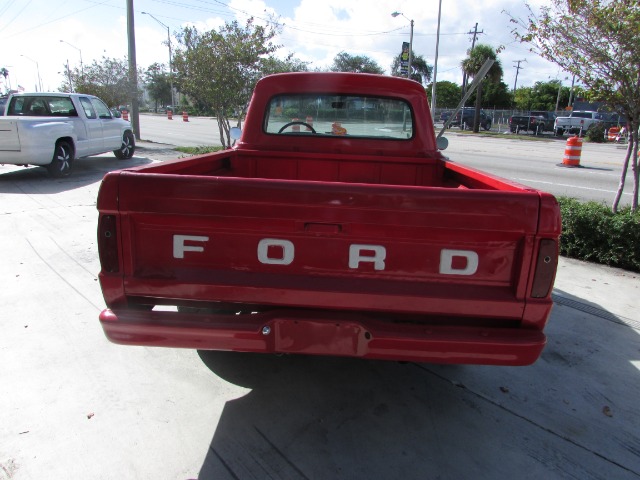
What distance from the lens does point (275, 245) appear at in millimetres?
2404

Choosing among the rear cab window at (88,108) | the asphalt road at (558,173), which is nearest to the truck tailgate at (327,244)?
the asphalt road at (558,173)

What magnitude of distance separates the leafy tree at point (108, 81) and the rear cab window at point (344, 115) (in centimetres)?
1673

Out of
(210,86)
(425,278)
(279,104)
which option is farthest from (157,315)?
(210,86)

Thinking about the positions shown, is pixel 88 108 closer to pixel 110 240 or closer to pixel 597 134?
pixel 110 240

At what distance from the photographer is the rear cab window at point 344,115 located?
14.5ft

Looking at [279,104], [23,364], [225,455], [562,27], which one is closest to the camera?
[225,455]

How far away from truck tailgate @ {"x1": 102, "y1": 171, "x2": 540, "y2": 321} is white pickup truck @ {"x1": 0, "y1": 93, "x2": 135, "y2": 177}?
933 centimetres

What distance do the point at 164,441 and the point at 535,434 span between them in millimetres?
2125

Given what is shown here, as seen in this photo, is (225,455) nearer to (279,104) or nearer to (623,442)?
(623,442)

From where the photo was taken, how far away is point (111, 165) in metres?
13.2

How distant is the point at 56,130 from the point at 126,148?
3732 millimetres

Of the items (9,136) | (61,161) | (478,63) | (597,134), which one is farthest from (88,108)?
(478,63)

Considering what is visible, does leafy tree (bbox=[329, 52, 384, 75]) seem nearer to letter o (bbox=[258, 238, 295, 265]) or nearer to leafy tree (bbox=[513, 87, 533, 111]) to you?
leafy tree (bbox=[513, 87, 533, 111])

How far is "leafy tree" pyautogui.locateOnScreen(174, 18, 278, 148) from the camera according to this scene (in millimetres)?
12539
